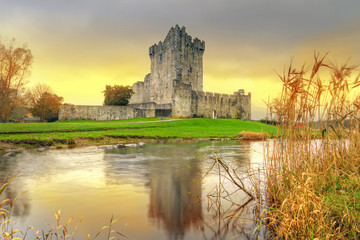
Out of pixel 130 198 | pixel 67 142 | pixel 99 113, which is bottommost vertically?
pixel 130 198

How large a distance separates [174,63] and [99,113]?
789 inches

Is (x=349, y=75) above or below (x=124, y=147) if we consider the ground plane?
above

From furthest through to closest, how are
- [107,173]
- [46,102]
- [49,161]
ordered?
[46,102], [49,161], [107,173]

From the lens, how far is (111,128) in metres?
27.3

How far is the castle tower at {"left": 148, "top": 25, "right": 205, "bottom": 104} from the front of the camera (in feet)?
184

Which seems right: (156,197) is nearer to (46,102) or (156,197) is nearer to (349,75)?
(349,75)

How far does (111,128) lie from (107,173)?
17543 mm

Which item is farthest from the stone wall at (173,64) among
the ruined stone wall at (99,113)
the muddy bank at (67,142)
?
the muddy bank at (67,142)

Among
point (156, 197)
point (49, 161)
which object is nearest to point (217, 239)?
point (156, 197)

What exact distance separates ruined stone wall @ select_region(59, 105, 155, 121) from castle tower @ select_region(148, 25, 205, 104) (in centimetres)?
1054

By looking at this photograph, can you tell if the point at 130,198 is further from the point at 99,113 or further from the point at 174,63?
the point at 174,63

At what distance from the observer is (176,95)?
47062mm

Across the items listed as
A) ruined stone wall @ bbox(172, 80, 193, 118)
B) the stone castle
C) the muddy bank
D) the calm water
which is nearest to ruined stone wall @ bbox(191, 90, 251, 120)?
the stone castle

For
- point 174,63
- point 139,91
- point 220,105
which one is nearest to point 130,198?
point 220,105
